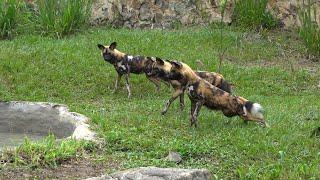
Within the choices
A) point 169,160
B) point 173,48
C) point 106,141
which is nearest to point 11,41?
point 173,48

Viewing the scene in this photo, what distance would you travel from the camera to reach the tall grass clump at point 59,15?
43.4 ft

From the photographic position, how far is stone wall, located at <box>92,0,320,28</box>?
599 inches

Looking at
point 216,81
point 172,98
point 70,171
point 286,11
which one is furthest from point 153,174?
point 286,11

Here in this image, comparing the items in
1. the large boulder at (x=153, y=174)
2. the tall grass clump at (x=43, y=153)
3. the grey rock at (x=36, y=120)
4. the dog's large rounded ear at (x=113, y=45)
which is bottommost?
the grey rock at (x=36, y=120)

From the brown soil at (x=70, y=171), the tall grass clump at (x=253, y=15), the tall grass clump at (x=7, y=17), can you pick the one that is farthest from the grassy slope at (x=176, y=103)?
the tall grass clump at (x=253, y=15)

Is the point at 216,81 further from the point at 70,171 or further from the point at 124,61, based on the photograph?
the point at 70,171

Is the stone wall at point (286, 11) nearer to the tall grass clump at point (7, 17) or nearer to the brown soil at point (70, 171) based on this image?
the tall grass clump at point (7, 17)

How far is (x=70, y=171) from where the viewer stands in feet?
20.9

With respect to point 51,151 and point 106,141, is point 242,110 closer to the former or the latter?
point 106,141

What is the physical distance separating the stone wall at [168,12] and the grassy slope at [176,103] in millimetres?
951

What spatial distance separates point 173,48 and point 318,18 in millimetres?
3721

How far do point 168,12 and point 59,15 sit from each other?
3051 millimetres

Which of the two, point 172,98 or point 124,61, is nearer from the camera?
point 172,98

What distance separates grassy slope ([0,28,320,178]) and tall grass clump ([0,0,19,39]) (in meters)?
0.44
